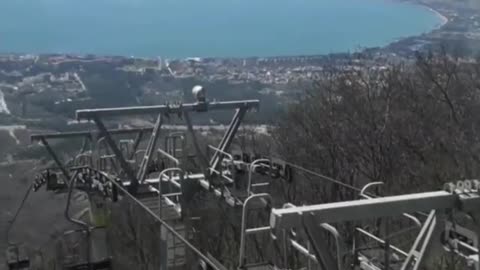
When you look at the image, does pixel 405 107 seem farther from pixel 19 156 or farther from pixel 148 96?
pixel 19 156

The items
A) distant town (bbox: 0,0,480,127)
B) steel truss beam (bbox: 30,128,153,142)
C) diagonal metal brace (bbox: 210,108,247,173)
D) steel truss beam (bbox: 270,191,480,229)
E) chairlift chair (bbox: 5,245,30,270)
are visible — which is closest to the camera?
steel truss beam (bbox: 270,191,480,229)

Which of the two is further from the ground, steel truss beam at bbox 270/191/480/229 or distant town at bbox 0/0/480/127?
steel truss beam at bbox 270/191/480/229

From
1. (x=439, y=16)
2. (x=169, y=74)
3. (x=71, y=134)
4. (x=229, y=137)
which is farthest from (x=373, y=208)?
(x=439, y=16)

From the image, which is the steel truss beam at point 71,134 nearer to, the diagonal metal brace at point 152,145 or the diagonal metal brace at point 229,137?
the diagonal metal brace at point 152,145

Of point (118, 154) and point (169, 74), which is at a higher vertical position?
point (118, 154)

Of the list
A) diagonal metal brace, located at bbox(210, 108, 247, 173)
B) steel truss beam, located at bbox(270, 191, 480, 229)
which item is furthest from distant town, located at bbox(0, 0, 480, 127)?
steel truss beam, located at bbox(270, 191, 480, 229)

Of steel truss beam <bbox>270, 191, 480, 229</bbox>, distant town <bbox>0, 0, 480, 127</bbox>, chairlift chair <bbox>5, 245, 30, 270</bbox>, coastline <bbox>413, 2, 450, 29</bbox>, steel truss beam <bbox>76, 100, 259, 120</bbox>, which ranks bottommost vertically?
chairlift chair <bbox>5, 245, 30, 270</bbox>

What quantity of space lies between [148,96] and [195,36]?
2925cm

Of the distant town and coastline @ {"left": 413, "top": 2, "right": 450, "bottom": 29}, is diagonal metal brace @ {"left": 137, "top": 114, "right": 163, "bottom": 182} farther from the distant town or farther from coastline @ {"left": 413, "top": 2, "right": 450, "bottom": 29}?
coastline @ {"left": 413, "top": 2, "right": 450, "bottom": 29}

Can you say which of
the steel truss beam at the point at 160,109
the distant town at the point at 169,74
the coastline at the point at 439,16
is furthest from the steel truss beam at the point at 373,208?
the coastline at the point at 439,16

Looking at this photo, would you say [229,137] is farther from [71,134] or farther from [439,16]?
[439,16]

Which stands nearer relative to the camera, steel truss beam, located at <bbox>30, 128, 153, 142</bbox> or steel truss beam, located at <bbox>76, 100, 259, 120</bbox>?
steel truss beam, located at <bbox>76, 100, 259, 120</bbox>

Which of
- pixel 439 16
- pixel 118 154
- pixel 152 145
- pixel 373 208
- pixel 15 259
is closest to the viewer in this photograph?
pixel 373 208

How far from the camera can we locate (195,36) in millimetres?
55562
